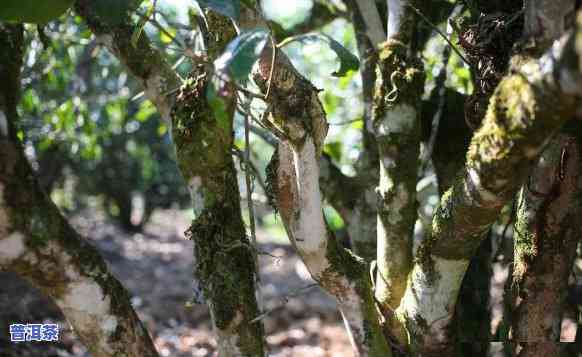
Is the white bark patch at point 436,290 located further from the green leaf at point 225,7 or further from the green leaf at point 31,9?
the green leaf at point 31,9

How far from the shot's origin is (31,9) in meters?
0.97

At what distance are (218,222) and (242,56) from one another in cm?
57

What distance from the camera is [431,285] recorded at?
1339 mm

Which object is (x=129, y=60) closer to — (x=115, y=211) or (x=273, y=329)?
(x=273, y=329)

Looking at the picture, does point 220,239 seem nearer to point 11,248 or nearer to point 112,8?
point 11,248

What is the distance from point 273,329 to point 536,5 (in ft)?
8.92

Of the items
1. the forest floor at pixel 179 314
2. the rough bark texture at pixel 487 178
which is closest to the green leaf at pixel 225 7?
the rough bark texture at pixel 487 178

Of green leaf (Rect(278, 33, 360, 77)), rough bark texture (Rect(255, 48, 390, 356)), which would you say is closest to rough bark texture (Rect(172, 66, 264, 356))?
rough bark texture (Rect(255, 48, 390, 356))

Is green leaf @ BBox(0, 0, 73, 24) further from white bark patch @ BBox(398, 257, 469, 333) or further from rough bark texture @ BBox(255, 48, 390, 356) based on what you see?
white bark patch @ BBox(398, 257, 469, 333)

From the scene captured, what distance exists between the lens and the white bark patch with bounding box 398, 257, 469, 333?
1.30 meters

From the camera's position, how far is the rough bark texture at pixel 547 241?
125 centimetres

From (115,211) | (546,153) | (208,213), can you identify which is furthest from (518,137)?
(115,211)

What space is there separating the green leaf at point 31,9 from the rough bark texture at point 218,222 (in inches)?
13.7

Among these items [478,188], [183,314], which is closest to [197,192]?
[478,188]
